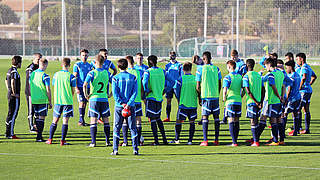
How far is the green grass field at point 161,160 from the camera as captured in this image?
9.88 meters

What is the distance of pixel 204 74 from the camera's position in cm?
1318

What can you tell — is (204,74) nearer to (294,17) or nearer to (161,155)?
(161,155)

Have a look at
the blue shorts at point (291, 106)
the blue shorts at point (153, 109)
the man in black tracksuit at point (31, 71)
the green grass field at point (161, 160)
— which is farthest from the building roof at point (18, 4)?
the blue shorts at point (153, 109)

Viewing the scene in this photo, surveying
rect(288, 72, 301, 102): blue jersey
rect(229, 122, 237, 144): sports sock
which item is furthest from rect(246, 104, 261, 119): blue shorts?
rect(288, 72, 301, 102): blue jersey

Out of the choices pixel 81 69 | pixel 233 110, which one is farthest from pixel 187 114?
pixel 81 69

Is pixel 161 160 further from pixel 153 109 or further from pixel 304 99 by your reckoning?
pixel 304 99

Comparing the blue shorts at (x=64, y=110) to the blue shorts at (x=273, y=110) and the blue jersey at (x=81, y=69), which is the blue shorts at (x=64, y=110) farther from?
the blue shorts at (x=273, y=110)

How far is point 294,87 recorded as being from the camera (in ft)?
46.8

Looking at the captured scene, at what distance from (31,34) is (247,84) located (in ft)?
109

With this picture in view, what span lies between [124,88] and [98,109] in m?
1.34

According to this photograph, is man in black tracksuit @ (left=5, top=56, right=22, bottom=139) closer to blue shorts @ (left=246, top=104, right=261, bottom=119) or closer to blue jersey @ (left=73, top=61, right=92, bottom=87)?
blue jersey @ (left=73, top=61, right=92, bottom=87)

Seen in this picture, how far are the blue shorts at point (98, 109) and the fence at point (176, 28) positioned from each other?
76.5ft

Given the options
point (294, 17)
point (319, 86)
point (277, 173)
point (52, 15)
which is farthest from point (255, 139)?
point (52, 15)

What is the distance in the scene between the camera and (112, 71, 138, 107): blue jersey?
449 inches
